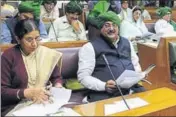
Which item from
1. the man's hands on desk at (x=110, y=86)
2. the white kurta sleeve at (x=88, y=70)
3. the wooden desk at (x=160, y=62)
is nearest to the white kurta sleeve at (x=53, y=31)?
the wooden desk at (x=160, y=62)

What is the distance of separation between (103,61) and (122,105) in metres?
0.61

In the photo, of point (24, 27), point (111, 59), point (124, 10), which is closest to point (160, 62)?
point (111, 59)

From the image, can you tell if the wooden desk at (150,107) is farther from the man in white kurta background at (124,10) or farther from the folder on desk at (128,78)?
the man in white kurta background at (124,10)

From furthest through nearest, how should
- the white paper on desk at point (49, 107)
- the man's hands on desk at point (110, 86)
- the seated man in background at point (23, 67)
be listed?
the man's hands on desk at point (110, 86) < the seated man in background at point (23, 67) < the white paper on desk at point (49, 107)

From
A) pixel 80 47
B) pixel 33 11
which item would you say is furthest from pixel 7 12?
pixel 80 47

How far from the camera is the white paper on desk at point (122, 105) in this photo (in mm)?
1420

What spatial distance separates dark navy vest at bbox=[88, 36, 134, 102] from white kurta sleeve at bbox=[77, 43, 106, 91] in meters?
0.04

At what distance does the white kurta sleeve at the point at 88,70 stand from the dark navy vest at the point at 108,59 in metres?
0.04

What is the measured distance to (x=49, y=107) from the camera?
1424 mm

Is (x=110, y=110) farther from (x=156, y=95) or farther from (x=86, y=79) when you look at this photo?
(x=86, y=79)

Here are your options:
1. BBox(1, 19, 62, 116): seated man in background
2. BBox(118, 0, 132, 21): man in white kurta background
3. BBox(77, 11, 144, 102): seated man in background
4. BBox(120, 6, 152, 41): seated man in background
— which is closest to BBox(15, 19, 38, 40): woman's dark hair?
BBox(1, 19, 62, 116): seated man in background

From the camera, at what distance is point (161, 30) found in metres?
3.99

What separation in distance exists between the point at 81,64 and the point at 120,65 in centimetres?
26

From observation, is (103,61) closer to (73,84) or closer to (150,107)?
(73,84)
